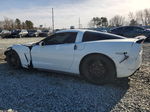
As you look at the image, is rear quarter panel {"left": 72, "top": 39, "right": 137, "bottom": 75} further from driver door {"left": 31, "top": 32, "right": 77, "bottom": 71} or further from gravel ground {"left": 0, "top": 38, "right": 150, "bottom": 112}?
gravel ground {"left": 0, "top": 38, "right": 150, "bottom": 112}

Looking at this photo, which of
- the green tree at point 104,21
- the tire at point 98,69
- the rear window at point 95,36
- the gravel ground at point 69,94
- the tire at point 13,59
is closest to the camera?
Result: the gravel ground at point 69,94

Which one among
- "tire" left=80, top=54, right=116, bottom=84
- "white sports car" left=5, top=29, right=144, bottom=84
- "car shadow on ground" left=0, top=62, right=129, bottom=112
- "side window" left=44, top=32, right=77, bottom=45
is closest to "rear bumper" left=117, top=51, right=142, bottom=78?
"white sports car" left=5, top=29, right=144, bottom=84

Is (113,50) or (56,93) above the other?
(113,50)

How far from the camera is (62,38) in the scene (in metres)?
4.89

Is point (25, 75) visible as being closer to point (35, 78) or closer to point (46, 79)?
point (35, 78)

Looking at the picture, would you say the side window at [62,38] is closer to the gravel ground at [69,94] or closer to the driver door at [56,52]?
the driver door at [56,52]

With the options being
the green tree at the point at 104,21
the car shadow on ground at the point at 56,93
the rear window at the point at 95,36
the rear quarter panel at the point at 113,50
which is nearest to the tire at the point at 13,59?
the car shadow on ground at the point at 56,93

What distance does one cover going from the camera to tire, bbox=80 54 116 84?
162 inches

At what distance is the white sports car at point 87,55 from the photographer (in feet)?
13.2

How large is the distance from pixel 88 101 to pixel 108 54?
1330 mm

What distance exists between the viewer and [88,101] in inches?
134

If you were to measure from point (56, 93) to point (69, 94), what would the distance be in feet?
1.01

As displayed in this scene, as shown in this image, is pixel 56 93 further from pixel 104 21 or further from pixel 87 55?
pixel 104 21

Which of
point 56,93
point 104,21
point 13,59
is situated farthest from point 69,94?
point 104,21
